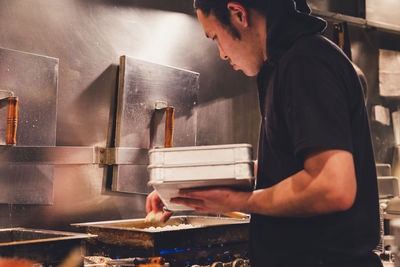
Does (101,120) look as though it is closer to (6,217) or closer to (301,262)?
(6,217)

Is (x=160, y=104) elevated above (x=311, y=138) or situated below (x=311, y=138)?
above

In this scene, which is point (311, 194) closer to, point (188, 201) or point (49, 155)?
point (188, 201)

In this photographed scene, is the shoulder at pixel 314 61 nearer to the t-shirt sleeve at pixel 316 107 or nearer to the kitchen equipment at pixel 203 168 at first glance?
the t-shirt sleeve at pixel 316 107

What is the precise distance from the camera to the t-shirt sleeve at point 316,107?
1037 millimetres

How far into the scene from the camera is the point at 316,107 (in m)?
1.05

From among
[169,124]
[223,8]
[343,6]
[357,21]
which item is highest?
[343,6]

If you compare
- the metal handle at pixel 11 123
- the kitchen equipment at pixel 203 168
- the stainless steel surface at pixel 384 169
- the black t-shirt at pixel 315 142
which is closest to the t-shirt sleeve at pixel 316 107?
the black t-shirt at pixel 315 142

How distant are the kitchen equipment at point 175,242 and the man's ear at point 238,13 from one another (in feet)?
3.79

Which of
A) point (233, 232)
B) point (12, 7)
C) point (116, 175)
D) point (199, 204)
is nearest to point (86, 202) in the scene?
point (116, 175)

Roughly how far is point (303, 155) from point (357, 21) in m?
3.87

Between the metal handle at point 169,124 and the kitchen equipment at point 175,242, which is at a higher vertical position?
the metal handle at point 169,124

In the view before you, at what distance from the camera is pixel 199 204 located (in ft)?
4.08

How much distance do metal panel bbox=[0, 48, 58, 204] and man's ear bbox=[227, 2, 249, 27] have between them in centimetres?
149

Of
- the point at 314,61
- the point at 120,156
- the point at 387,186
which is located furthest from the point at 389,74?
the point at 314,61
